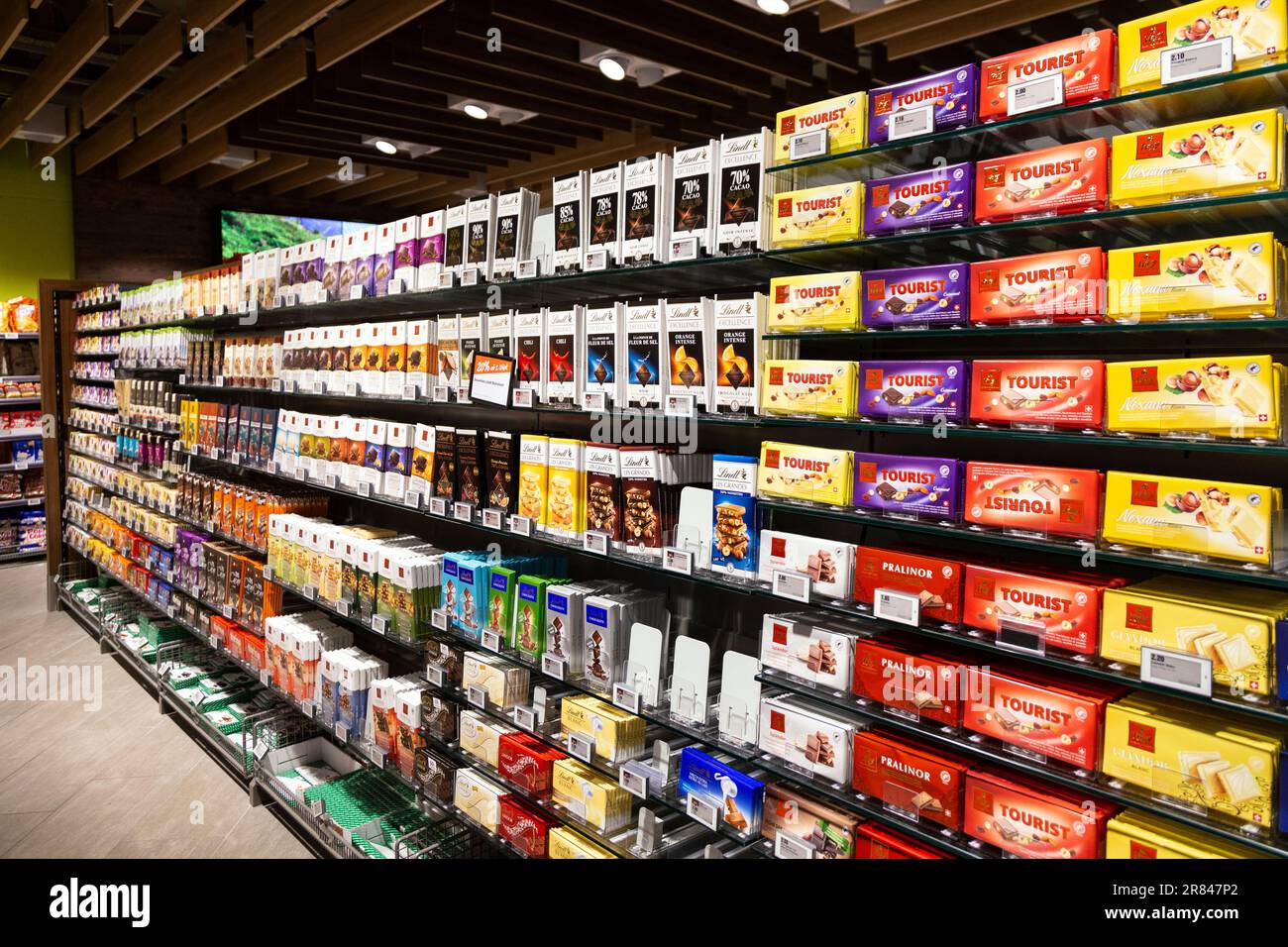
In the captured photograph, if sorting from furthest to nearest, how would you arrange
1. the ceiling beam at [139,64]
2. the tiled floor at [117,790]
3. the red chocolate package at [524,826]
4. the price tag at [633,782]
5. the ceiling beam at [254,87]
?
the ceiling beam at [254,87]
the ceiling beam at [139,64]
the tiled floor at [117,790]
the red chocolate package at [524,826]
the price tag at [633,782]

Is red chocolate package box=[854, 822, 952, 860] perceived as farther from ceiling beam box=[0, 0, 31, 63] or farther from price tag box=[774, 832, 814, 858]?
ceiling beam box=[0, 0, 31, 63]

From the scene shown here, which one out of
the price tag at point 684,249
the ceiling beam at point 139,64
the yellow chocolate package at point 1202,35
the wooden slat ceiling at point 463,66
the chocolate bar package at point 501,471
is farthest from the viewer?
the ceiling beam at point 139,64

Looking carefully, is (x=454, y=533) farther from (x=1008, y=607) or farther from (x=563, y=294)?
(x=1008, y=607)

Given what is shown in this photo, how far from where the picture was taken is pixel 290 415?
4188 millimetres

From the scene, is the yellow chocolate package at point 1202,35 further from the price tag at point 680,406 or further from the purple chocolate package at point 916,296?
the price tag at point 680,406

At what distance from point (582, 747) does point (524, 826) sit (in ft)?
1.29

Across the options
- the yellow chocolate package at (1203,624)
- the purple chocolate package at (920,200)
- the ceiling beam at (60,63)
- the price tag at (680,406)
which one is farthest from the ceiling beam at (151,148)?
the yellow chocolate package at (1203,624)

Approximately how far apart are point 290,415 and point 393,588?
4.32 ft

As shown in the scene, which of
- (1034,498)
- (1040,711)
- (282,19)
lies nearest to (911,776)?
(1040,711)

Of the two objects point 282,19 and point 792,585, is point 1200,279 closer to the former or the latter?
point 792,585

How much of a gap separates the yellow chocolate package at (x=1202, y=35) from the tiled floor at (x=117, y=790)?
3829 millimetres

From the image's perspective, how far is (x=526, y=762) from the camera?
2.76 meters

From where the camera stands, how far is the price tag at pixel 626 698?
94.4 inches
